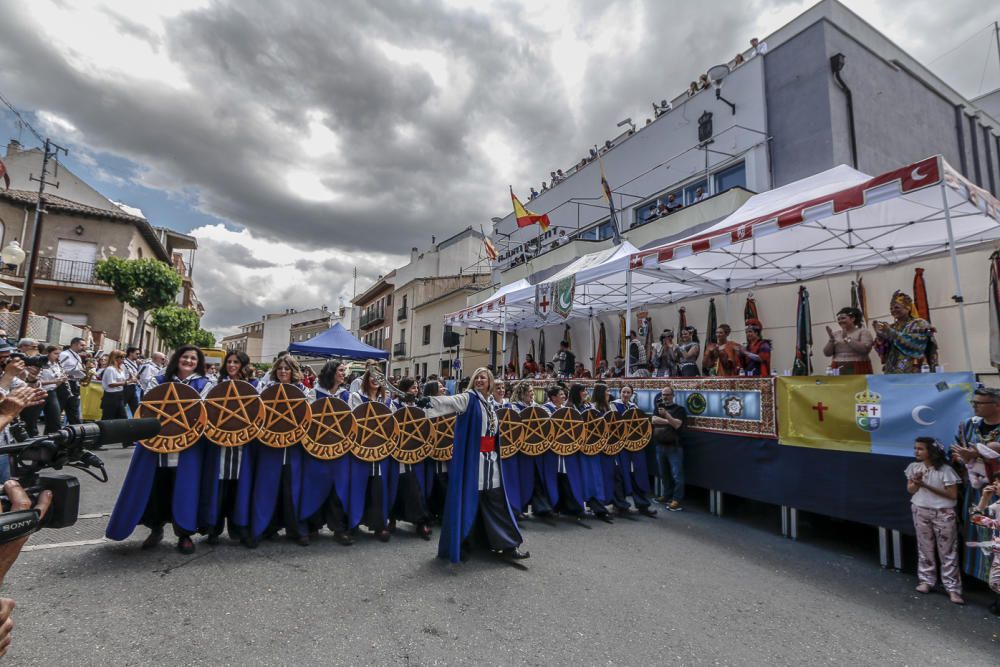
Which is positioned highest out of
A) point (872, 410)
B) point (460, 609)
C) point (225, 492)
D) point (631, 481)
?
point (872, 410)

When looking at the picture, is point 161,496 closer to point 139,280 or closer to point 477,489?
point 477,489

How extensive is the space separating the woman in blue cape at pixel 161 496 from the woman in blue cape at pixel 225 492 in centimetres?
6

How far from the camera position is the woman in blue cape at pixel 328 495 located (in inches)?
176

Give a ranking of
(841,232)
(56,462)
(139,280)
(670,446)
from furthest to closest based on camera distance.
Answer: (139,280), (841,232), (670,446), (56,462)

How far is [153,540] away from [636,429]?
17.8 feet

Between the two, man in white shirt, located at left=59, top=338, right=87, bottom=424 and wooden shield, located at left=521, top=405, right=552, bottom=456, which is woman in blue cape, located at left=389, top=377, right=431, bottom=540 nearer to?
wooden shield, located at left=521, top=405, right=552, bottom=456

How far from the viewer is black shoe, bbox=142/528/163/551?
3.92m

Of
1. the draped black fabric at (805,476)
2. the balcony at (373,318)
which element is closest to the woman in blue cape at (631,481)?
the draped black fabric at (805,476)

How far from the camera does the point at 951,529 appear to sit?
4004mm

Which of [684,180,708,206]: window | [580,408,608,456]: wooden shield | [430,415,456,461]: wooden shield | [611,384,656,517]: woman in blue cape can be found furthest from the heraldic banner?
[684,180,708,206]: window

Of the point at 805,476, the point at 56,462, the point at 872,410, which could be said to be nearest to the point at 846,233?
the point at 872,410

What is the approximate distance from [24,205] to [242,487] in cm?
2834

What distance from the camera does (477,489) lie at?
433 centimetres

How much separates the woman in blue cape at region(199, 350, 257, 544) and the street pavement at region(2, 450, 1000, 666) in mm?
189
